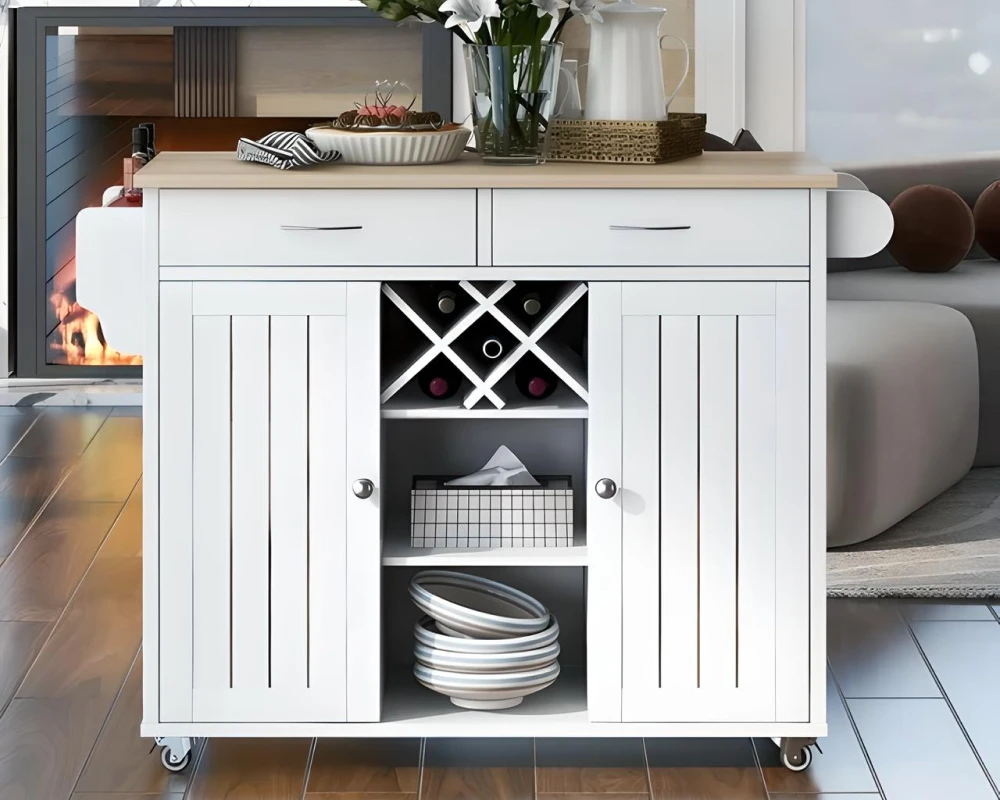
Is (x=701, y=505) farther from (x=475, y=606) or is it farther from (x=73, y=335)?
(x=73, y=335)

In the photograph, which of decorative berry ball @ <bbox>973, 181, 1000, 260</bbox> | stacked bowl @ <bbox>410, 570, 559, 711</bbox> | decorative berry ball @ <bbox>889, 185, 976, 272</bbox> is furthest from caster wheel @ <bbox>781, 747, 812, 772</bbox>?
decorative berry ball @ <bbox>973, 181, 1000, 260</bbox>

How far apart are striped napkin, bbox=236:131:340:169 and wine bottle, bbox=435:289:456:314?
0.87 feet

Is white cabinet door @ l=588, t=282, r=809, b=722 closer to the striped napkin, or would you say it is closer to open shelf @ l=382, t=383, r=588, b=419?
open shelf @ l=382, t=383, r=588, b=419

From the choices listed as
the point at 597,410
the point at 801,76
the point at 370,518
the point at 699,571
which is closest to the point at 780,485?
the point at 699,571

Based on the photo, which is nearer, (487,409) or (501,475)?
(487,409)

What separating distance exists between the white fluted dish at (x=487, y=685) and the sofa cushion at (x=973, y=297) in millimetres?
2342

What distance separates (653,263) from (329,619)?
716 millimetres

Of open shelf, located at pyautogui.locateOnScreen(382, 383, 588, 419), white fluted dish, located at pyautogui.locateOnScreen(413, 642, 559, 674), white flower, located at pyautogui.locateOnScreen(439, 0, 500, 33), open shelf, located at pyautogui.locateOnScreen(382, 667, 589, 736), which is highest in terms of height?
white flower, located at pyautogui.locateOnScreen(439, 0, 500, 33)

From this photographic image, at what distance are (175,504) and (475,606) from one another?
21.4 inches

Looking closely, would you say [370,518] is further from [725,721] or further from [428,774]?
[725,721]

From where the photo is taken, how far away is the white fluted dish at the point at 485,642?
198cm

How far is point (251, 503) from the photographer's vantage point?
6.28 feet

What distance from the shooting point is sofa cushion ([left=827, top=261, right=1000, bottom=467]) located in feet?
12.7

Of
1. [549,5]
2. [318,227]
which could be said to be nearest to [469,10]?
[549,5]
